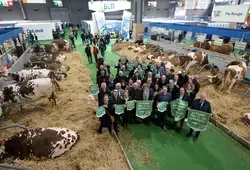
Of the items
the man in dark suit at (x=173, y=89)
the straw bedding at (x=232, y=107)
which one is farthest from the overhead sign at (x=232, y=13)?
the man in dark suit at (x=173, y=89)

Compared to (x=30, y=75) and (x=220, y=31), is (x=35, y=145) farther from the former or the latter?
(x=220, y=31)

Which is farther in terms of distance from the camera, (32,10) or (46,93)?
(32,10)

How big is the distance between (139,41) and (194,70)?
8.94m

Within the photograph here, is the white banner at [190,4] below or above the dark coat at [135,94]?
above

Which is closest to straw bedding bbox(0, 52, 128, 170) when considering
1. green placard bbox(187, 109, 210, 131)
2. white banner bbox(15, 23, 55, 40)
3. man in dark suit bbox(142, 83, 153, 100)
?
man in dark suit bbox(142, 83, 153, 100)

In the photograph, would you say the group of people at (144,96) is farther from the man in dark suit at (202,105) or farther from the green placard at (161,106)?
the green placard at (161,106)

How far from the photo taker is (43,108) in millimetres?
6781

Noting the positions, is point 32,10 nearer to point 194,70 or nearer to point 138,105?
point 194,70

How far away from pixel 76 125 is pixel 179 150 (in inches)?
139

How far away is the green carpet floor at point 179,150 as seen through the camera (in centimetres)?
442

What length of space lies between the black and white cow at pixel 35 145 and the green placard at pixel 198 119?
376 centimetres

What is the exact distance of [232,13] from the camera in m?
14.7

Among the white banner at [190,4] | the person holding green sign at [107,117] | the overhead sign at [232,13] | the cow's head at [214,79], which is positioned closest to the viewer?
the person holding green sign at [107,117]

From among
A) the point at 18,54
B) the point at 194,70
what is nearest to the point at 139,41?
the point at 194,70
